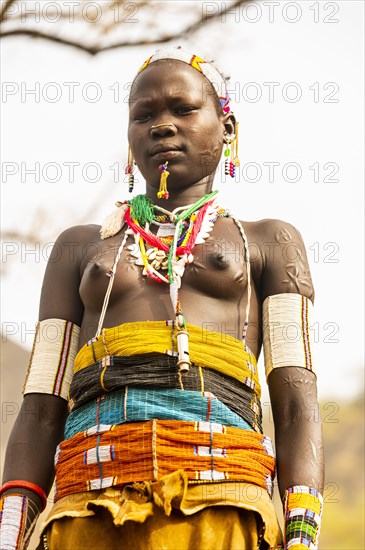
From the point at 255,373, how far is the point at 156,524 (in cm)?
80

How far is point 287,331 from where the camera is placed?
13.7 feet

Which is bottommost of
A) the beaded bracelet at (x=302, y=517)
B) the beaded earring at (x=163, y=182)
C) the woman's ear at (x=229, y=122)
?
the beaded bracelet at (x=302, y=517)

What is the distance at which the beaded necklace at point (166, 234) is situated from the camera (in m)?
4.20

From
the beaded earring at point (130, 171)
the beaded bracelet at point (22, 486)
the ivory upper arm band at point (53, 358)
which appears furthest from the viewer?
the beaded earring at point (130, 171)

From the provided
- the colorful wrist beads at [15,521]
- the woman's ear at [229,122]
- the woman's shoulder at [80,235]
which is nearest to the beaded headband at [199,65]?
the woman's ear at [229,122]

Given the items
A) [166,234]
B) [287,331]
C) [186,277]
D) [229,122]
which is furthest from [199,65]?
[287,331]

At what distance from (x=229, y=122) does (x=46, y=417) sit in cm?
157

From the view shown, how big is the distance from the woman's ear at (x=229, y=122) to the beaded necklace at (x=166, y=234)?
37 cm

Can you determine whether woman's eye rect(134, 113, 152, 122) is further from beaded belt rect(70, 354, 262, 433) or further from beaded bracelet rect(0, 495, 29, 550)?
beaded bracelet rect(0, 495, 29, 550)

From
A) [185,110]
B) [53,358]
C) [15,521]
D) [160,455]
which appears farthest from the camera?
[185,110]

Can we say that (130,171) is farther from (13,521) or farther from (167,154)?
(13,521)

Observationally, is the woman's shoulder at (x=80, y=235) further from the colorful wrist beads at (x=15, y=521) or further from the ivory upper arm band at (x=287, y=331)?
the colorful wrist beads at (x=15, y=521)

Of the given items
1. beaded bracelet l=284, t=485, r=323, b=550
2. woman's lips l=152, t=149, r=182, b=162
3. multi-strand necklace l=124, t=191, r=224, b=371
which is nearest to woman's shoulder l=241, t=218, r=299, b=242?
multi-strand necklace l=124, t=191, r=224, b=371

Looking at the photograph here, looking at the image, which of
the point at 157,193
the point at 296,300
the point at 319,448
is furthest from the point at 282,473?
the point at 157,193
